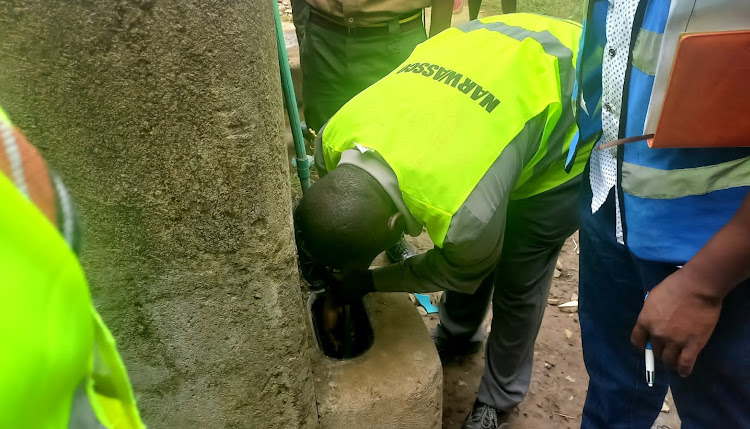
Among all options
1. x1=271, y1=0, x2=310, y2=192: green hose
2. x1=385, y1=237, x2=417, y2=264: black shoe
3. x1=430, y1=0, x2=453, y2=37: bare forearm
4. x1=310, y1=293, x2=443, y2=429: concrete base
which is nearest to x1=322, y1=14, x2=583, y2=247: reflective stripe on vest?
x1=271, y1=0, x2=310, y2=192: green hose

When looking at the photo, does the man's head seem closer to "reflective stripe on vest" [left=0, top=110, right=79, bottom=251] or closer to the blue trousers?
the blue trousers

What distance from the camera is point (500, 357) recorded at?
7.03ft

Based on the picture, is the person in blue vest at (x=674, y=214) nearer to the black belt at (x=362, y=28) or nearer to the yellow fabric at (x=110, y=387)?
the yellow fabric at (x=110, y=387)

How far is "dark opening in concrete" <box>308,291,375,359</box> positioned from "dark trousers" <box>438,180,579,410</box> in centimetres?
50

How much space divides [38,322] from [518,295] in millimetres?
1792

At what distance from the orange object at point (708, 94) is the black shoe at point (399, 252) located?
1716 millimetres

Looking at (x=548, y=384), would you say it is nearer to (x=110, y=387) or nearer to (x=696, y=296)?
(x=696, y=296)

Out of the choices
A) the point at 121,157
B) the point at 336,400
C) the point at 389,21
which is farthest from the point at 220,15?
the point at 389,21

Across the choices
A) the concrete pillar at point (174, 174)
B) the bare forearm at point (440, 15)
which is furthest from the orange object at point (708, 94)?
the bare forearm at point (440, 15)

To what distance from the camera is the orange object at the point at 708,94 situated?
2.69 ft

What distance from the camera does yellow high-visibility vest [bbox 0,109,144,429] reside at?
37 cm

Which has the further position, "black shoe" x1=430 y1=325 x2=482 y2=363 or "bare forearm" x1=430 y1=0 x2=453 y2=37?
"bare forearm" x1=430 y1=0 x2=453 y2=37

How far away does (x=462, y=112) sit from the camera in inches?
57.7

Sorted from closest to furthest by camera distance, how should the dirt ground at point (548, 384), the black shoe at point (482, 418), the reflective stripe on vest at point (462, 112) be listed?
the reflective stripe on vest at point (462, 112), the black shoe at point (482, 418), the dirt ground at point (548, 384)
